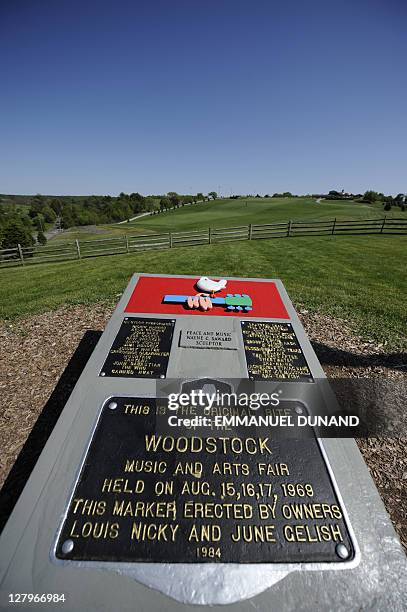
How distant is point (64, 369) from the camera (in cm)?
559

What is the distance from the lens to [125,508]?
2.08 meters

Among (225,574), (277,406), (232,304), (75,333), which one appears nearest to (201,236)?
(75,333)

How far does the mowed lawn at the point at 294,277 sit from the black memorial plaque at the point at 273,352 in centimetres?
414

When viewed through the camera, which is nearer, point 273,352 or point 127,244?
point 273,352

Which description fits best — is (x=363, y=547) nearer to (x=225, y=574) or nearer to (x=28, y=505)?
(x=225, y=574)

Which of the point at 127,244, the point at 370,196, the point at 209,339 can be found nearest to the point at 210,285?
the point at 209,339

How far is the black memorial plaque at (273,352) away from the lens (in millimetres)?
3316

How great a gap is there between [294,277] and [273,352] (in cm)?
800

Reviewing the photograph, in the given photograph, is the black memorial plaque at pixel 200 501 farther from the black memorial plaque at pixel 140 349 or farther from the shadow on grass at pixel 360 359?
the shadow on grass at pixel 360 359

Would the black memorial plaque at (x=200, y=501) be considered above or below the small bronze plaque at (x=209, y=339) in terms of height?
below

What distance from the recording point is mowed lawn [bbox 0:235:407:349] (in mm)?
8070

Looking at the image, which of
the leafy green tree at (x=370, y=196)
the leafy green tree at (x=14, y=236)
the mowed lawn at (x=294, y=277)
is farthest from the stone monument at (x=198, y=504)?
the leafy green tree at (x=370, y=196)

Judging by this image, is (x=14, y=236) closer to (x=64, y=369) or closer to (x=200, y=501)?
(x=64, y=369)

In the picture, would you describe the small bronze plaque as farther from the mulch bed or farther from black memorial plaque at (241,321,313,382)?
the mulch bed
